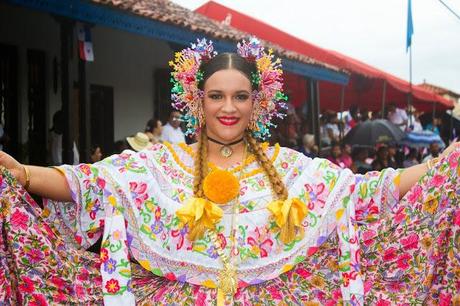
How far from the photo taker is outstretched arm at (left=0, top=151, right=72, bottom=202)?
2684 mm

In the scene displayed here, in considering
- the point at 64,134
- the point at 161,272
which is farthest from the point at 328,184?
the point at 64,134

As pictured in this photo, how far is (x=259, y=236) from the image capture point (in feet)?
9.50

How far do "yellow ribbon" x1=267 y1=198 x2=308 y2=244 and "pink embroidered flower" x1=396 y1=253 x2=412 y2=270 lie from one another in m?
0.44

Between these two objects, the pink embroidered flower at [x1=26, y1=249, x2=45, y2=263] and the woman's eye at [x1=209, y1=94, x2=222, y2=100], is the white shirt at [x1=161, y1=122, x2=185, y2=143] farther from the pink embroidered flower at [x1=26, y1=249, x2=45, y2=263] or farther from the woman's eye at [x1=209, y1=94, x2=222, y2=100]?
the pink embroidered flower at [x1=26, y1=249, x2=45, y2=263]

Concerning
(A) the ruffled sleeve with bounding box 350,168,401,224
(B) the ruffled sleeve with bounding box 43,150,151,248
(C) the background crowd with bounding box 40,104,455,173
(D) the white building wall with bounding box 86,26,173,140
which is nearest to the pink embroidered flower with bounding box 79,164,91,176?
(B) the ruffled sleeve with bounding box 43,150,151,248

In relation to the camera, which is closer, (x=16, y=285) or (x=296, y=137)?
(x=16, y=285)

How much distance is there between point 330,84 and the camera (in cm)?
1700

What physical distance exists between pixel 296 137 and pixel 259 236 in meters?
9.77

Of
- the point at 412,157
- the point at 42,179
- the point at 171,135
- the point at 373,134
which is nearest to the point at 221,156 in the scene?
the point at 42,179

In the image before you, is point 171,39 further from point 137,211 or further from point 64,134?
point 137,211

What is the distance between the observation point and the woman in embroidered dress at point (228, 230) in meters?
2.77

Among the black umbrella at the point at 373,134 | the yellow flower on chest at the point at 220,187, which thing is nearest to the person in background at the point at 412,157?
the black umbrella at the point at 373,134

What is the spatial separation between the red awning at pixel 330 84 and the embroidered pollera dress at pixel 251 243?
10276mm

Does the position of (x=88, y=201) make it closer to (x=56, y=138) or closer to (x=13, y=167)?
(x=13, y=167)
